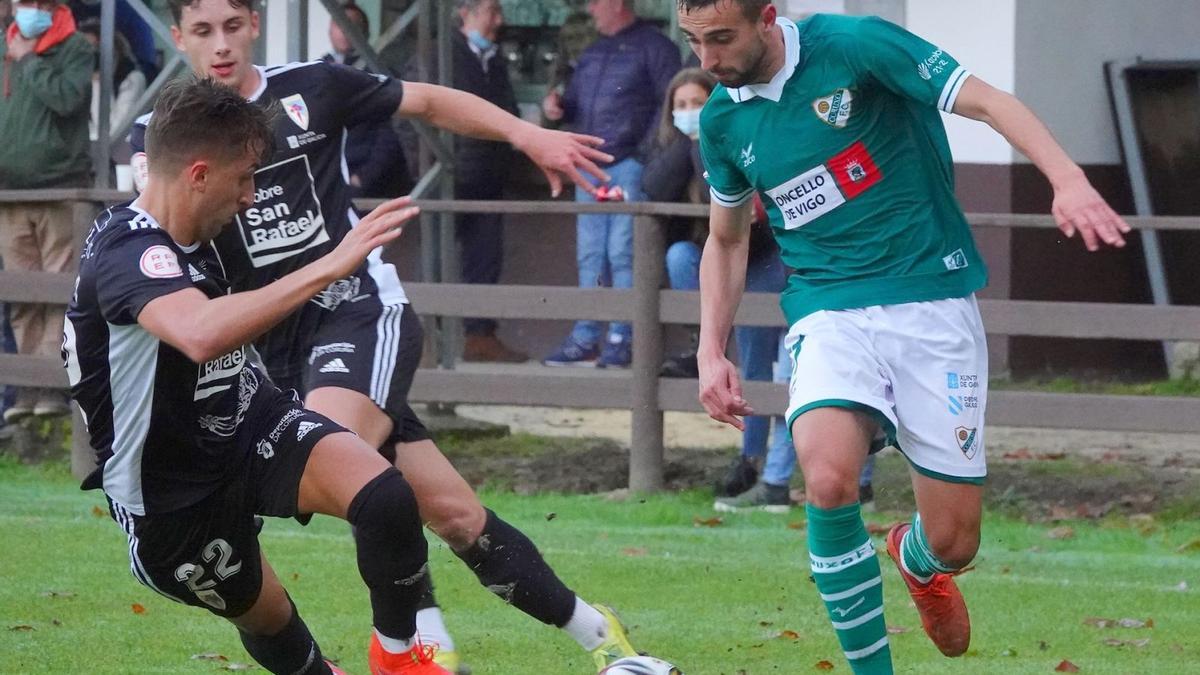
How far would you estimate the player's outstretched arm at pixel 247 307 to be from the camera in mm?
4449

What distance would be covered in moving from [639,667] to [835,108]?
172cm

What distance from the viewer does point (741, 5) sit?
538cm

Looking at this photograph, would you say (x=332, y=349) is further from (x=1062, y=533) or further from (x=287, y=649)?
(x=1062, y=533)

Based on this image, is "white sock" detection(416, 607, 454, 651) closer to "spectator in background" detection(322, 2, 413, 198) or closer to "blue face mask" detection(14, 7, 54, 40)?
"spectator in background" detection(322, 2, 413, 198)

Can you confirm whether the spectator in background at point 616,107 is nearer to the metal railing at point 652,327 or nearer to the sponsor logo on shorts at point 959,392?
the metal railing at point 652,327

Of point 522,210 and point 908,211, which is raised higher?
point 908,211

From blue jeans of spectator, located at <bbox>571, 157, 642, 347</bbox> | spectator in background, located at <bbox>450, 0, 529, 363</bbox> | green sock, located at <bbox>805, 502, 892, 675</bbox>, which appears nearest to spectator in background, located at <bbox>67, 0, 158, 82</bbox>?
spectator in background, located at <bbox>450, 0, 529, 363</bbox>

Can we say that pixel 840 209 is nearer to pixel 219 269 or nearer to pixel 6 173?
pixel 219 269

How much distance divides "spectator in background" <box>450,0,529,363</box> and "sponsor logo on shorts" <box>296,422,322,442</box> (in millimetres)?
7160

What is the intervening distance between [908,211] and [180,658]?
2887 mm

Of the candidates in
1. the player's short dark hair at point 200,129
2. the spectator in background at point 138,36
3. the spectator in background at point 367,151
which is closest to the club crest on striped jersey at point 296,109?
the player's short dark hair at point 200,129

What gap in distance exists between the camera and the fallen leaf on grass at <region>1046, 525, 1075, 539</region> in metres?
9.05

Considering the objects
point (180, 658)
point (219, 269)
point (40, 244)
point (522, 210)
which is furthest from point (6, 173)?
point (219, 269)

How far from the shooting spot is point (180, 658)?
649 cm
